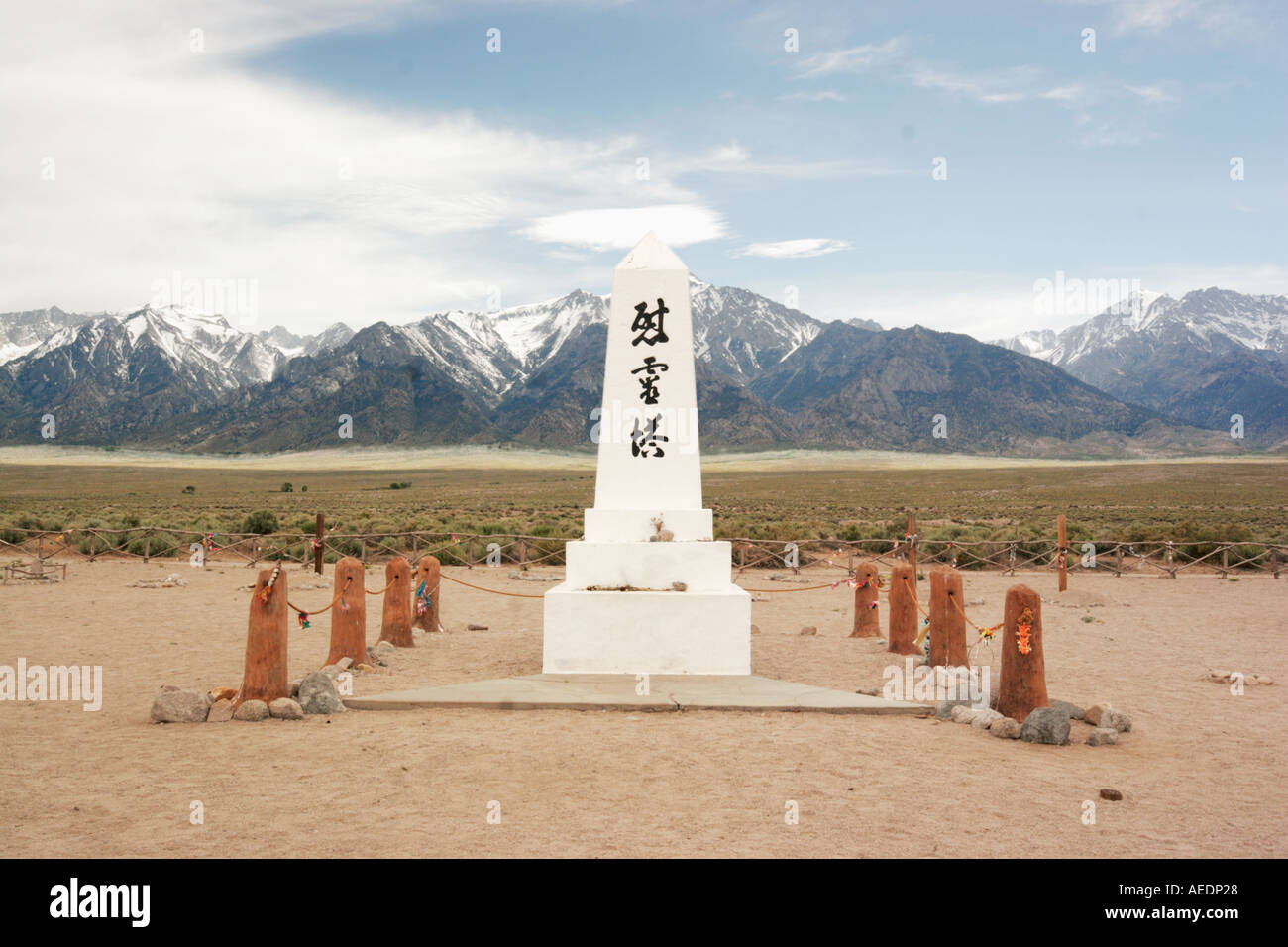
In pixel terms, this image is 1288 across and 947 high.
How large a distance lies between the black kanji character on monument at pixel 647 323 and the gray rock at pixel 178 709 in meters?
5.51

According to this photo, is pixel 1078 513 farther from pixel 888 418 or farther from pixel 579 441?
pixel 888 418

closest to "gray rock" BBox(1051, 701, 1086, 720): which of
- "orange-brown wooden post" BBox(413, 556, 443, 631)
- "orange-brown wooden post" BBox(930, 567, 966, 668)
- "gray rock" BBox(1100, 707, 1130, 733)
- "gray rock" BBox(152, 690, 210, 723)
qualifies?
"gray rock" BBox(1100, 707, 1130, 733)

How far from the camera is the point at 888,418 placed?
198750 millimetres

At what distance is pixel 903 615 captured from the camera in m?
12.9

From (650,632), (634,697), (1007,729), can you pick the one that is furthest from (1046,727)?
(650,632)

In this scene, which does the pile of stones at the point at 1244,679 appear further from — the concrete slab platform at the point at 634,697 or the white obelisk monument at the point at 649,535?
the white obelisk monument at the point at 649,535

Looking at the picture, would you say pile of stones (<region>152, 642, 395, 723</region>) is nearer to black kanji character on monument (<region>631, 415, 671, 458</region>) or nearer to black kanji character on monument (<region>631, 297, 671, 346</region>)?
black kanji character on monument (<region>631, 415, 671, 458</region>)

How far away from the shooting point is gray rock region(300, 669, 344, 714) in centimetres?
915

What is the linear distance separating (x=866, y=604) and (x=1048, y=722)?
6113 mm

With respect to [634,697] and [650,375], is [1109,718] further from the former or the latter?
[650,375]

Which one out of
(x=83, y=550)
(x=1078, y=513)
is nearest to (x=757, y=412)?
(x=1078, y=513)

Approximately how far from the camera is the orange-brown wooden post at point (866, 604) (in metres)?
14.3

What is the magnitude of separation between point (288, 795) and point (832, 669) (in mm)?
6760

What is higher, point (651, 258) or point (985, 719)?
point (651, 258)
